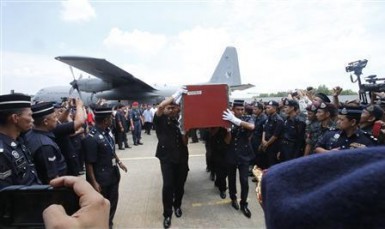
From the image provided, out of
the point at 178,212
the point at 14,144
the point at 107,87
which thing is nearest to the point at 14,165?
the point at 14,144

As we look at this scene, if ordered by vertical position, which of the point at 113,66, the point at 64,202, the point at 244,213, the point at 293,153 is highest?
the point at 113,66

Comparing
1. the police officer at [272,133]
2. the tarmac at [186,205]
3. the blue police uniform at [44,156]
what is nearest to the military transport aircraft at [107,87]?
the tarmac at [186,205]

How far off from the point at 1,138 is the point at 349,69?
21.2ft

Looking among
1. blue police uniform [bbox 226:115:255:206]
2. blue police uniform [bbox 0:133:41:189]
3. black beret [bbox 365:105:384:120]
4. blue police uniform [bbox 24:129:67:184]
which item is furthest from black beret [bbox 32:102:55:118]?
black beret [bbox 365:105:384:120]

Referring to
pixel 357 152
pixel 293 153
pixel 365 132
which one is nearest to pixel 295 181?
pixel 357 152

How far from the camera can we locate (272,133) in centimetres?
627

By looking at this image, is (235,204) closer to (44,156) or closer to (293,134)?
(293,134)

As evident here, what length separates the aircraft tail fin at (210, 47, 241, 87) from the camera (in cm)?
2150

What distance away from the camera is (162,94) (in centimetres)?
1903

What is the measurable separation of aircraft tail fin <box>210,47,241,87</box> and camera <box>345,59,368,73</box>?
48.8 feet

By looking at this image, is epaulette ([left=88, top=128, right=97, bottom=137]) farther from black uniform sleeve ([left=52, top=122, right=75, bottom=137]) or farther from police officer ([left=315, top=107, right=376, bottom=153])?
police officer ([left=315, top=107, right=376, bottom=153])

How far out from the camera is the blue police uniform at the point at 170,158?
4.54 m

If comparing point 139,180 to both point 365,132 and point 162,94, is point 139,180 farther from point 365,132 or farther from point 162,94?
point 162,94

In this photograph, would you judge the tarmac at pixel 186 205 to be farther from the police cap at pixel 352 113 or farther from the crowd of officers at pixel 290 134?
the police cap at pixel 352 113
